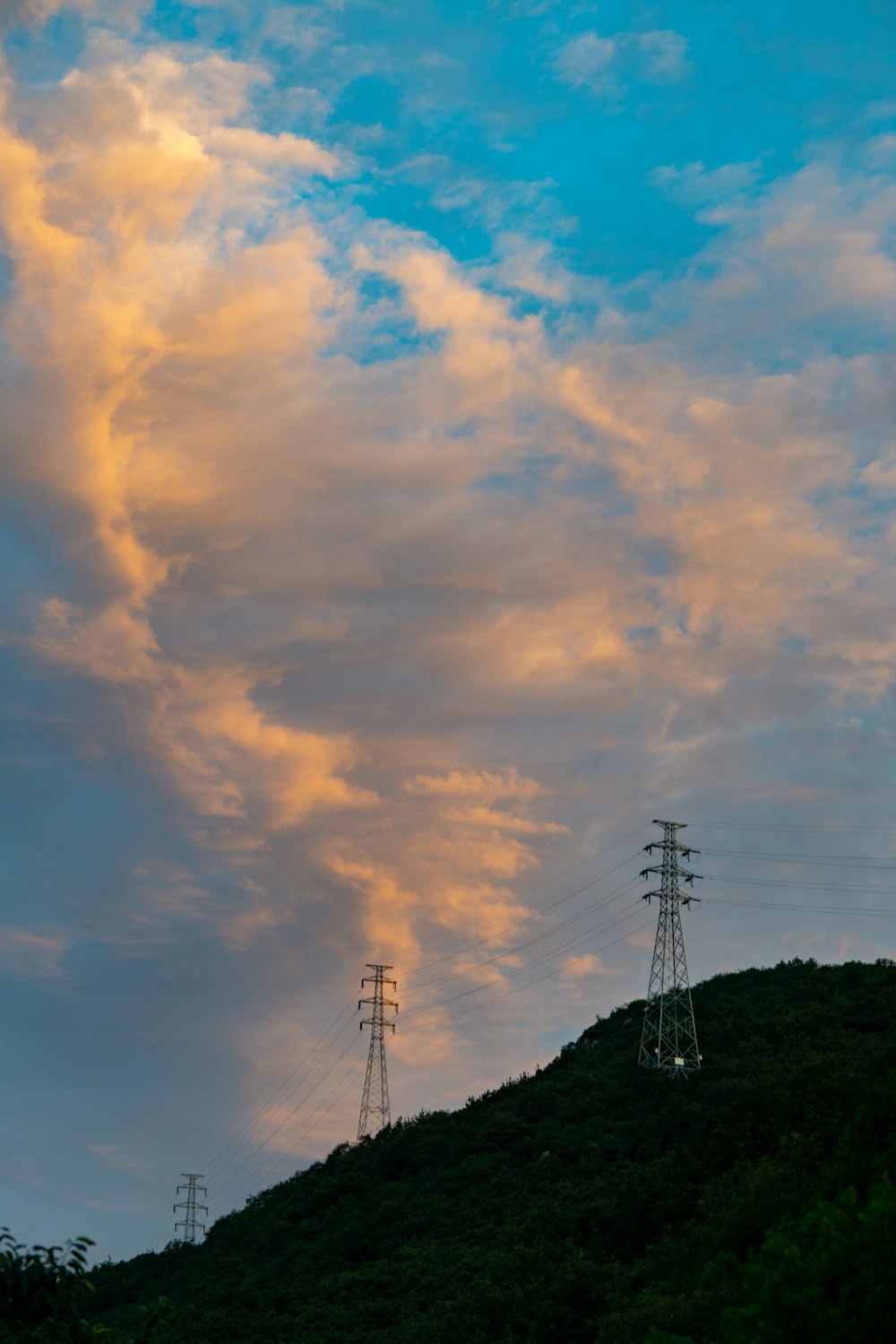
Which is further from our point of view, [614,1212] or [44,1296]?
[614,1212]

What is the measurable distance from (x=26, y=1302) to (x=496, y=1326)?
1031 inches

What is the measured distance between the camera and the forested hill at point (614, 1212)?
98.9 feet

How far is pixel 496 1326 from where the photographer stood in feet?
161

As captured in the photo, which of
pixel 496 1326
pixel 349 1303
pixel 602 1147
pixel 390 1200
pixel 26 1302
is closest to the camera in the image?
pixel 26 1302

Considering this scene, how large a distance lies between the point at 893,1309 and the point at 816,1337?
1.49 meters

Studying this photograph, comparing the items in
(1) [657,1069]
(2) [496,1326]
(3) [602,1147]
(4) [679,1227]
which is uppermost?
(1) [657,1069]

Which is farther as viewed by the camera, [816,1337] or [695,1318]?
[695,1318]

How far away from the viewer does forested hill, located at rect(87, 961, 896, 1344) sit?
98.9ft

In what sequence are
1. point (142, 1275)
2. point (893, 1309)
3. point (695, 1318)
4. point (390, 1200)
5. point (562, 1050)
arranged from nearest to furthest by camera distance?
1. point (893, 1309)
2. point (695, 1318)
3. point (390, 1200)
4. point (142, 1275)
5. point (562, 1050)

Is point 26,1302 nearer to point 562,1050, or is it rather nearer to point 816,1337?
point 816,1337

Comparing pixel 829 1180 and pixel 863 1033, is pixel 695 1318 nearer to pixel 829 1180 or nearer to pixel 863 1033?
pixel 829 1180

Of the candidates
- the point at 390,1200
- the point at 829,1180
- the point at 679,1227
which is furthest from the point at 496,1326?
the point at 390,1200

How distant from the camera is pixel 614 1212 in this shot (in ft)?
186

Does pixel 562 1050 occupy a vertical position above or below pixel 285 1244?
above
